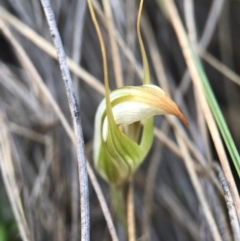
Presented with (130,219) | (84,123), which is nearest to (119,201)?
(130,219)

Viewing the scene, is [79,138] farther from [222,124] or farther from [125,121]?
[222,124]

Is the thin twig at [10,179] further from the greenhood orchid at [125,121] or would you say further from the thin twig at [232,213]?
the thin twig at [232,213]

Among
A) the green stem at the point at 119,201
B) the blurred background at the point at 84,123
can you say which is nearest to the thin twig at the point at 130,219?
the green stem at the point at 119,201

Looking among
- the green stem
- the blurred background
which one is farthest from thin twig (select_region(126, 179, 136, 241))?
the blurred background

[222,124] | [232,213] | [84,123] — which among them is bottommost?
[232,213]

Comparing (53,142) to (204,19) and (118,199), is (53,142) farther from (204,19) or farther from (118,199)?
(204,19)

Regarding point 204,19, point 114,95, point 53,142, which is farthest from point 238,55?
point 114,95

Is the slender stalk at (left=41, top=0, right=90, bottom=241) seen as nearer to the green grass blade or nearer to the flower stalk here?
the flower stalk

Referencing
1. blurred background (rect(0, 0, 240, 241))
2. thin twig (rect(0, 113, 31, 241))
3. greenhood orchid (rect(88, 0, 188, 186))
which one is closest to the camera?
greenhood orchid (rect(88, 0, 188, 186))
